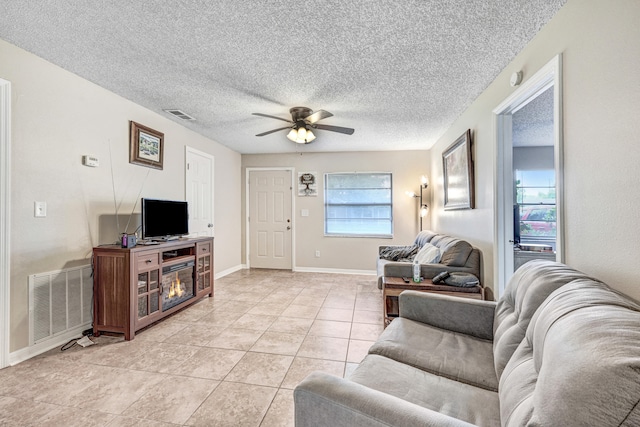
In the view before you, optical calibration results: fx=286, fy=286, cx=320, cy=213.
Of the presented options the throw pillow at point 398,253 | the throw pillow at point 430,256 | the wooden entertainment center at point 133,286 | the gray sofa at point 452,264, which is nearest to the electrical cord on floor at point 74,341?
the wooden entertainment center at point 133,286

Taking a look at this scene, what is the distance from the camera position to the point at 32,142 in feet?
7.59

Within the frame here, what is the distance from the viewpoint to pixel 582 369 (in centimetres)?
65

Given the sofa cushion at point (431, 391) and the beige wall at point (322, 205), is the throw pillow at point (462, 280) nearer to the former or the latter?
the sofa cushion at point (431, 391)

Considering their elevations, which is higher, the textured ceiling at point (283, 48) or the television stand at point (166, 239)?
the textured ceiling at point (283, 48)

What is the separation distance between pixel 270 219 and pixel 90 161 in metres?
3.35

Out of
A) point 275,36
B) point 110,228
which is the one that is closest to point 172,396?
point 110,228

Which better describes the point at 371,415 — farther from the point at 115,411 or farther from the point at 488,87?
the point at 488,87

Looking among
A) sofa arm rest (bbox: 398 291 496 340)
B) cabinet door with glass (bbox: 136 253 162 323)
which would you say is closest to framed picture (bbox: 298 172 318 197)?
cabinet door with glass (bbox: 136 253 162 323)

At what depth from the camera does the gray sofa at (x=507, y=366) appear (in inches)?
24.5

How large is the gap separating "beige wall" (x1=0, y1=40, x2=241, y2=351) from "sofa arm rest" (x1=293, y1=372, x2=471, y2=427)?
2608 millimetres

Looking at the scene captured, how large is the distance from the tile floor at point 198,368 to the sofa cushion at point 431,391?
0.70 meters

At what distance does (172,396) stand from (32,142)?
7.48 feet

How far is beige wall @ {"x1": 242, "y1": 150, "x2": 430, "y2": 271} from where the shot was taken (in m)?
5.43

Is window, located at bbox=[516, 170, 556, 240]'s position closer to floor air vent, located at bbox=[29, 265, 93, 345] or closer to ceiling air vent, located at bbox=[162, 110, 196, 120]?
ceiling air vent, located at bbox=[162, 110, 196, 120]
